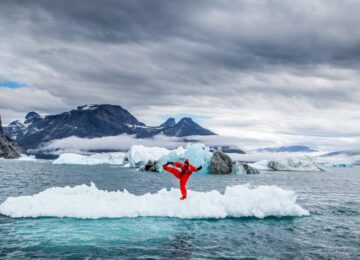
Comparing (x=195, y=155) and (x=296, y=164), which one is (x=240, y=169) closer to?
(x=195, y=155)

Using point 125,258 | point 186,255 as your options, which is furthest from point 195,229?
point 125,258

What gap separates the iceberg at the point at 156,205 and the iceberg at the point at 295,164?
340 feet

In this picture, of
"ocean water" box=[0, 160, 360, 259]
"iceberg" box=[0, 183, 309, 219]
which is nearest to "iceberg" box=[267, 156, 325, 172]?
"iceberg" box=[0, 183, 309, 219]

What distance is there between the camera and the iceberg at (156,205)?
802 inches

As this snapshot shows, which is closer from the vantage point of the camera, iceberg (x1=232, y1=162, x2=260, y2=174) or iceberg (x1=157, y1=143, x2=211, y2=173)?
iceberg (x1=157, y1=143, x2=211, y2=173)

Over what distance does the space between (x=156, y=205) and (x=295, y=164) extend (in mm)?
109876

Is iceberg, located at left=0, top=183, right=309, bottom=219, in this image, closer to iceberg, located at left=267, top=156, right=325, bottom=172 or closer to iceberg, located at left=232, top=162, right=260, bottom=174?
iceberg, located at left=232, top=162, right=260, bottom=174

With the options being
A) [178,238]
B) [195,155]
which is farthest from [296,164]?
[178,238]

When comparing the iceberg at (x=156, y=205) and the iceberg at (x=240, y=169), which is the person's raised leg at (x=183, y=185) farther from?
the iceberg at (x=240, y=169)

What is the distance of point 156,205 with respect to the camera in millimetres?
21562

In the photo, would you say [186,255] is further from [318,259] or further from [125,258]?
[318,259]

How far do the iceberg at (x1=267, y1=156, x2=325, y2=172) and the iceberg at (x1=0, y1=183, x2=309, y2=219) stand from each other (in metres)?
104

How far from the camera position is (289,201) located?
22906 mm

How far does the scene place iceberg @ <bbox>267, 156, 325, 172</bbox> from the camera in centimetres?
12269
